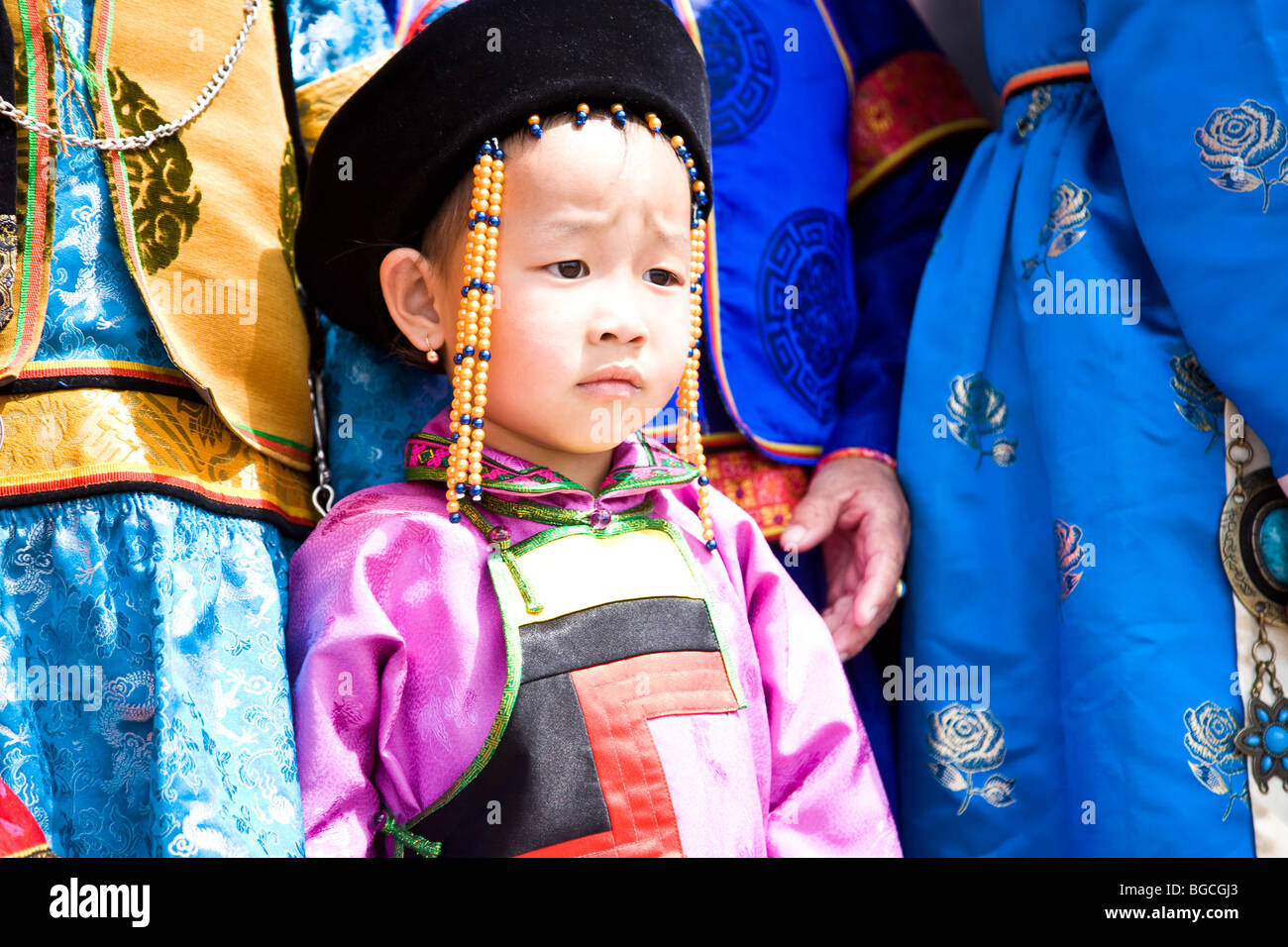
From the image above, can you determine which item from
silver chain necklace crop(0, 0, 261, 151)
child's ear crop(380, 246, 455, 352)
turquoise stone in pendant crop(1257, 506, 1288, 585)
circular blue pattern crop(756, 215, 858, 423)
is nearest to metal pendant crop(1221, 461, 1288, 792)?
turquoise stone in pendant crop(1257, 506, 1288, 585)

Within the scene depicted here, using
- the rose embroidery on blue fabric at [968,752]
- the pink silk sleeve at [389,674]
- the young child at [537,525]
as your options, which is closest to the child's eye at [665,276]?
the young child at [537,525]

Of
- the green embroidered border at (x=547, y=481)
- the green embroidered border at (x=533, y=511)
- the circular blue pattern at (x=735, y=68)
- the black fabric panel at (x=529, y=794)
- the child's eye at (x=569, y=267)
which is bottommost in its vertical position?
the black fabric panel at (x=529, y=794)

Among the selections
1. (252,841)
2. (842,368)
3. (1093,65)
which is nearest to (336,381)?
(252,841)

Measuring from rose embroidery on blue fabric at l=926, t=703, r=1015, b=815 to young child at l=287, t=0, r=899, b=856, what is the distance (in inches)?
8.8

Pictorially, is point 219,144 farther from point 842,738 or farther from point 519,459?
point 842,738

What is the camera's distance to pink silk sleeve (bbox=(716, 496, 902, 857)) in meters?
1.48

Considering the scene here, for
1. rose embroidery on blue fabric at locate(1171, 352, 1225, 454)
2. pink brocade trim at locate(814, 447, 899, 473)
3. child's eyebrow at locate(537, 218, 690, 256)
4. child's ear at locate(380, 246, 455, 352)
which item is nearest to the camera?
child's eyebrow at locate(537, 218, 690, 256)

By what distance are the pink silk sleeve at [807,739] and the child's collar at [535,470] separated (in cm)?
14

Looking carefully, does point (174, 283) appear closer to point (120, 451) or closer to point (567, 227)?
point (120, 451)

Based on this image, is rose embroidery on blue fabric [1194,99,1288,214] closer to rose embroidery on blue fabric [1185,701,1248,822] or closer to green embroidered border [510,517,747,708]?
rose embroidery on blue fabric [1185,701,1248,822]

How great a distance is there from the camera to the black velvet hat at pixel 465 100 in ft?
4.53

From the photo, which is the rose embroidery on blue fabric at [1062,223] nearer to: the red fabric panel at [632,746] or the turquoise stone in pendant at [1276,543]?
the turquoise stone in pendant at [1276,543]

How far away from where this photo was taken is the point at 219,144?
58.2 inches
